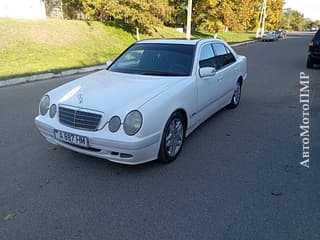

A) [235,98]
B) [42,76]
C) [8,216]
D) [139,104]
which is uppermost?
[139,104]

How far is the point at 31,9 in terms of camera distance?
21.2 m

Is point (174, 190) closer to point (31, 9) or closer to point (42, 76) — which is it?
point (42, 76)

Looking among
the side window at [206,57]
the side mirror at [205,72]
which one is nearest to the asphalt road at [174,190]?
the side mirror at [205,72]

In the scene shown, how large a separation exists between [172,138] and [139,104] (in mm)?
757

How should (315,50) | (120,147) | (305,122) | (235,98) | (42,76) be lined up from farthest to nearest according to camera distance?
1. (315,50)
2. (42,76)
3. (235,98)
4. (305,122)
5. (120,147)

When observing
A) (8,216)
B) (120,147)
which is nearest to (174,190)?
(120,147)

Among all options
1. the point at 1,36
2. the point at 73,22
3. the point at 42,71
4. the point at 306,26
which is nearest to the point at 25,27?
the point at 1,36

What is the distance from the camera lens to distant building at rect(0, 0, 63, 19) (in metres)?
20.0

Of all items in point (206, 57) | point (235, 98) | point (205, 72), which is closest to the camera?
point (205, 72)

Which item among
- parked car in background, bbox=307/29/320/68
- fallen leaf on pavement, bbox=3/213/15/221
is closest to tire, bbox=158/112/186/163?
fallen leaf on pavement, bbox=3/213/15/221

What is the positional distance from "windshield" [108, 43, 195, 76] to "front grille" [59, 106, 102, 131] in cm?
128

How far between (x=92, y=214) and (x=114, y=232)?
349 mm

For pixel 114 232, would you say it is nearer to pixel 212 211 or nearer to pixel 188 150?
pixel 212 211

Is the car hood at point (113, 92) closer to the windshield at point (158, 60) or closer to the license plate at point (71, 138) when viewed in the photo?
the windshield at point (158, 60)
